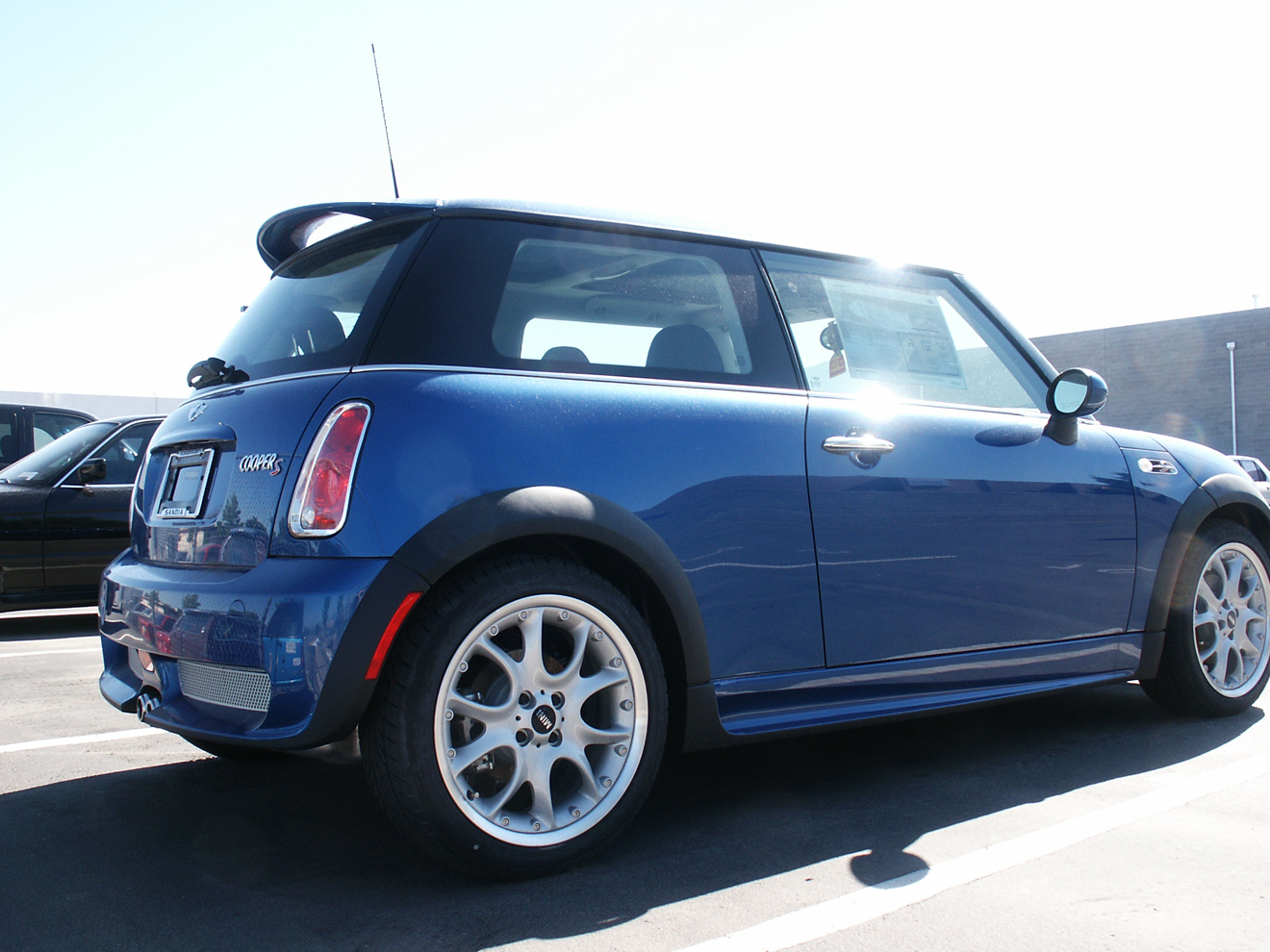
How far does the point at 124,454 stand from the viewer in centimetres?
810

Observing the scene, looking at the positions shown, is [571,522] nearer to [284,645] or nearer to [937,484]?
[284,645]

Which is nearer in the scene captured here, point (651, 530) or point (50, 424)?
Answer: point (651, 530)

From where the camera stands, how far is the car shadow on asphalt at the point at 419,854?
2355mm

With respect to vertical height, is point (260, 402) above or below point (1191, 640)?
above

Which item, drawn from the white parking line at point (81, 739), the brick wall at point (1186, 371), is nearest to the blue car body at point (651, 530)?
the white parking line at point (81, 739)

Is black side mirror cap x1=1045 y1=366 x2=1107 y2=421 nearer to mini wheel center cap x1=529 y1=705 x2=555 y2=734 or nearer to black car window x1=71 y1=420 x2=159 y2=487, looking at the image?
mini wheel center cap x1=529 y1=705 x2=555 y2=734

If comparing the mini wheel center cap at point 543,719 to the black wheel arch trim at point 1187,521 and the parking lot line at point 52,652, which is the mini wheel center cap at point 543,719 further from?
the parking lot line at point 52,652

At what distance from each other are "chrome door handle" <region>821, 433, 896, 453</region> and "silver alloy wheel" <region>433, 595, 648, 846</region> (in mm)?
909

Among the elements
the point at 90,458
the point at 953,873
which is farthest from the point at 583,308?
the point at 90,458

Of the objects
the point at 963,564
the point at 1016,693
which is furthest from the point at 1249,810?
the point at 963,564

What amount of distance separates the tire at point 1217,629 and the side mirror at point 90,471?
7.02 m

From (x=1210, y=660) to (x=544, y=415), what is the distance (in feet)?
10.1

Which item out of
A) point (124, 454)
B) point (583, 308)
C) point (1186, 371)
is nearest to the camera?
point (583, 308)

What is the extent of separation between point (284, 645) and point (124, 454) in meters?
6.50
